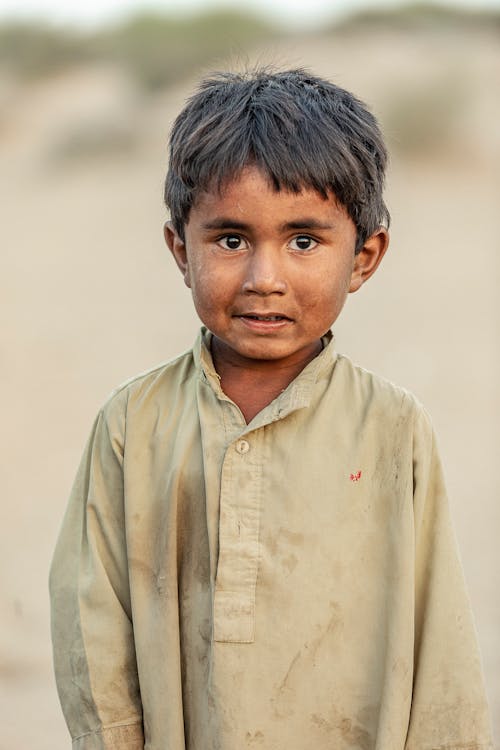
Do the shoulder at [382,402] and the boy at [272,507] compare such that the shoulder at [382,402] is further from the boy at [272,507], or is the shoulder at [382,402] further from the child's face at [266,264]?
the child's face at [266,264]

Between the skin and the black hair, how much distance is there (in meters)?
0.03

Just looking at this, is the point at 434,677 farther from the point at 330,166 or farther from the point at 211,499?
the point at 330,166

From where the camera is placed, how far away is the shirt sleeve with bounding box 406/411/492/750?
227 cm

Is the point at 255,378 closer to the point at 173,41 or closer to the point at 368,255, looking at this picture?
the point at 368,255

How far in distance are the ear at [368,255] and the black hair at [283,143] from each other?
0.01 metres

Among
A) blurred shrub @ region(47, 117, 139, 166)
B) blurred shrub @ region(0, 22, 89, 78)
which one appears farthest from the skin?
blurred shrub @ region(0, 22, 89, 78)

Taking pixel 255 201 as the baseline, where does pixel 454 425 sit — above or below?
above

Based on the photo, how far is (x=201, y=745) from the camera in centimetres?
227

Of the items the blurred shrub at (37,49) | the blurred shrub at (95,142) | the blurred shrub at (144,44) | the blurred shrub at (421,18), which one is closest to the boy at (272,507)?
the blurred shrub at (95,142)

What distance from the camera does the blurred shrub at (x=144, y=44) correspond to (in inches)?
917

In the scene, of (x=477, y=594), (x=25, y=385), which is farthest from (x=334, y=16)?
(x=477, y=594)

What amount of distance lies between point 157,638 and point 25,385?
764cm

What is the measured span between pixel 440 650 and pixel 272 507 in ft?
1.38

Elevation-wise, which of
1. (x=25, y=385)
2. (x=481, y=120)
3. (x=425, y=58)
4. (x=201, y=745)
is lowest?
(x=201, y=745)
